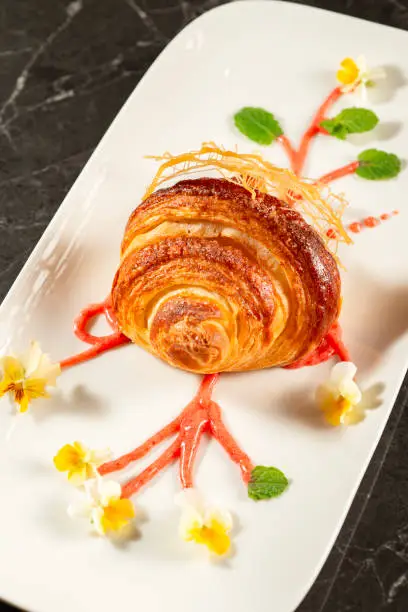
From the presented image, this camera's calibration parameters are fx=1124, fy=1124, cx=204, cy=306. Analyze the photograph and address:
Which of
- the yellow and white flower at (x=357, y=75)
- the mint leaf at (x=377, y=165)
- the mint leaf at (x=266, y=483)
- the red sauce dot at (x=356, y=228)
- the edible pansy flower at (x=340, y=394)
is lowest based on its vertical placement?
the mint leaf at (x=266, y=483)

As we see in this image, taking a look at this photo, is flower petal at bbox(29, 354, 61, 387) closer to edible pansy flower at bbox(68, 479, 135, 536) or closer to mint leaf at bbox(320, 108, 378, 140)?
edible pansy flower at bbox(68, 479, 135, 536)

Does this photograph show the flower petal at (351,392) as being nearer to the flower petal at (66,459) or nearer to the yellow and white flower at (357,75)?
the flower petal at (66,459)

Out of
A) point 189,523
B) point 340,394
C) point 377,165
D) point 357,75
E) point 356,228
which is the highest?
point 357,75

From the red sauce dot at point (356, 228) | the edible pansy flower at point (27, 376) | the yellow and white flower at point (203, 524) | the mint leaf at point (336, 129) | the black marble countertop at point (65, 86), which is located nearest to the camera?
the yellow and white flower at point (203, 524)

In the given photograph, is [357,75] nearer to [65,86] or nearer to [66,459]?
[65,86]

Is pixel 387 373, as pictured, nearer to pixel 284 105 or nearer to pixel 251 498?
pixel 251 498

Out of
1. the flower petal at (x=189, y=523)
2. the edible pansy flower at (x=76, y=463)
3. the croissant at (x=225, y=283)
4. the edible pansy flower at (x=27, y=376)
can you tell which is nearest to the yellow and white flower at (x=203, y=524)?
the flower petal at (x=189, y=523)

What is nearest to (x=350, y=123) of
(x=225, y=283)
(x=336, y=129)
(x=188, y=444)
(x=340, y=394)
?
(x=336, y=129)
